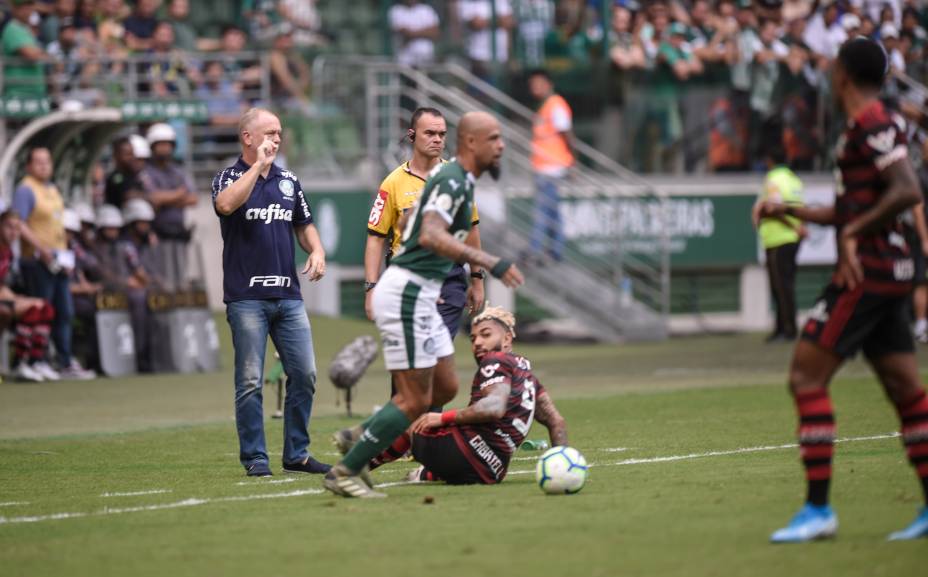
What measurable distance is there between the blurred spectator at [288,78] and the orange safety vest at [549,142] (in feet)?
11.8

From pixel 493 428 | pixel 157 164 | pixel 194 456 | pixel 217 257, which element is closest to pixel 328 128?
pixel 217 257

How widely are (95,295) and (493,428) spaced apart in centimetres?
1108

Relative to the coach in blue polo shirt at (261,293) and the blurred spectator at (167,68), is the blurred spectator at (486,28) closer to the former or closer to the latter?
the blurred spectator at (167,68)

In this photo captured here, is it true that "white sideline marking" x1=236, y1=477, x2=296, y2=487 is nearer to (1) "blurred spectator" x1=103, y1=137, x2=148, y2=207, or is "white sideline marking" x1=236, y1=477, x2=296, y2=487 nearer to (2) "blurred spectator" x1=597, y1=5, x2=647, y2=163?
(1) "blurred spectator" x1=103, y1=137, x2=148, y2=207

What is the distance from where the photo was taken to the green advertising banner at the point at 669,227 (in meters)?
25.8

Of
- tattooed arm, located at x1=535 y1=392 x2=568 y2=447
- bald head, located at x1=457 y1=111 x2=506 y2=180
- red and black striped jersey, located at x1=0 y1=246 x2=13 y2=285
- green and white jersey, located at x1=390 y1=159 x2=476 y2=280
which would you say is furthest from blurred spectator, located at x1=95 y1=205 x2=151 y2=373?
bald head, located at x1=457 y1=111 x2=506 y2=180

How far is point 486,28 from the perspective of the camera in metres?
27.5

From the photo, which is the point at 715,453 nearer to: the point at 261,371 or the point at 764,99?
the point at 261,371

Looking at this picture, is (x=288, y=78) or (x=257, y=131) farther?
(x=288, y=78)

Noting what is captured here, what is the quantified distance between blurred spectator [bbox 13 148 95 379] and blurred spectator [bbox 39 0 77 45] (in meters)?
4.36

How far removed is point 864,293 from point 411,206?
4.08 m

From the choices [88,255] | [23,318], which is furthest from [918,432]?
[88,255]

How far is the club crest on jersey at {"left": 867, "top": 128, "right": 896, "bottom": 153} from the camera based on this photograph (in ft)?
24.7

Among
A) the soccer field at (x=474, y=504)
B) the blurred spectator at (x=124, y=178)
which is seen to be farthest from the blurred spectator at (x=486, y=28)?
the soccer field at (x=474, y=504)
